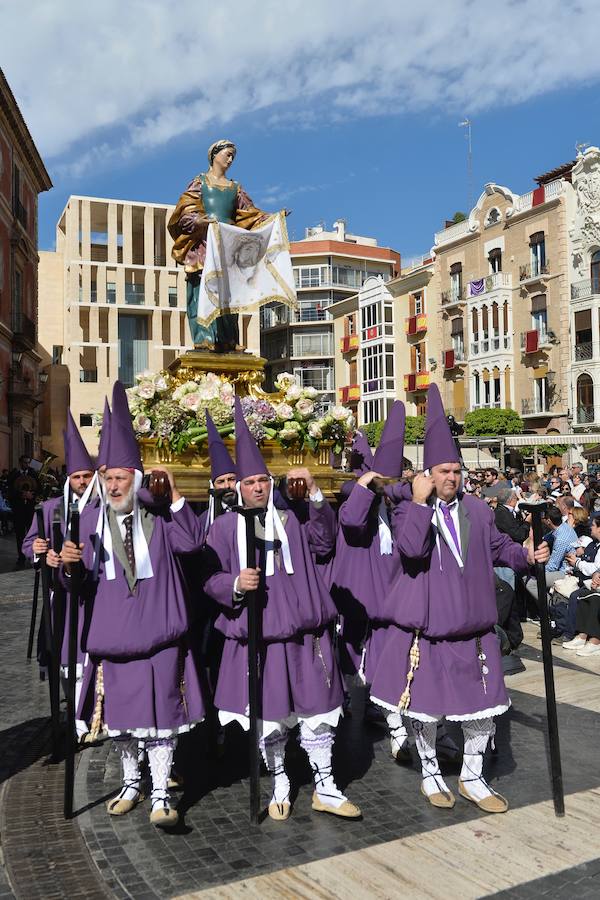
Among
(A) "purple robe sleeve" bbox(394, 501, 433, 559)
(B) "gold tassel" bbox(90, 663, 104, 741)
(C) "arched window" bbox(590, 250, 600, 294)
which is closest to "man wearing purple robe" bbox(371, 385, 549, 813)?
(A) "purple robe sleeve" bbox(394, 501, 433, 559)

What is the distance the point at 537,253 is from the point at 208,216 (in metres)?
38.7

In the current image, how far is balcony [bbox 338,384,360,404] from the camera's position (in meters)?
59.1

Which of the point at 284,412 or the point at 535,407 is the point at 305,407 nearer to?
the point at 284,412

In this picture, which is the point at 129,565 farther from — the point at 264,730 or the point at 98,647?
the point at 264,730

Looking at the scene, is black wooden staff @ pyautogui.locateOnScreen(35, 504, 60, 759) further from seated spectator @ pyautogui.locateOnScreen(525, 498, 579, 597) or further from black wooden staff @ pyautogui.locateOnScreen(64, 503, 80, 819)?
seated spectator @ pyautogui.locateOnScreen(525, 498, 579, 597)

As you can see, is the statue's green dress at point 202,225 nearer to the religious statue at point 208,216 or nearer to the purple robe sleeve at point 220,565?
the religious statue at point 208,216

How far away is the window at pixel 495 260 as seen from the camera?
45969 mm

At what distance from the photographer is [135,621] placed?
4695 millimetres

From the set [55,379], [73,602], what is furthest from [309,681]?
[55,379]

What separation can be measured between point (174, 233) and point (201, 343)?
107 cm

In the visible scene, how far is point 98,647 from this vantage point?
15.5 feet

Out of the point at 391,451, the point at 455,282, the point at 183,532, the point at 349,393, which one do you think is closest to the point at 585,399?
the point at 455,282

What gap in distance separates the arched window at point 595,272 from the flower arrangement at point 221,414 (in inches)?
1429

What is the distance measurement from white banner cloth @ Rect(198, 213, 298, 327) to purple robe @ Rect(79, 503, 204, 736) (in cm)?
322
